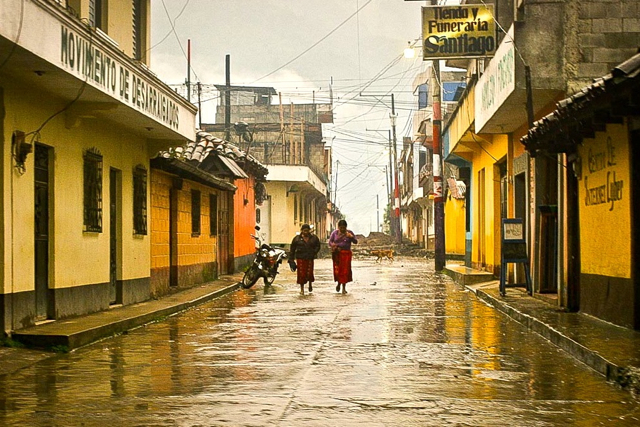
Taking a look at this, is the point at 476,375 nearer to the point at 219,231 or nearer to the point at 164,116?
the point at 164,116

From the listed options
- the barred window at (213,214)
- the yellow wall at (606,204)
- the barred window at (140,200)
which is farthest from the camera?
the barred window at (213,214)

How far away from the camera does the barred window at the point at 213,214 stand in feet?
90.6

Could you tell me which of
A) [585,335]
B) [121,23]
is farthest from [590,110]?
[121,23]

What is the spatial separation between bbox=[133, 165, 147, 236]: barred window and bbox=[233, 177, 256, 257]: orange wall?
13301 mm

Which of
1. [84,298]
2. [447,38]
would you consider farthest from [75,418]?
[447,38]

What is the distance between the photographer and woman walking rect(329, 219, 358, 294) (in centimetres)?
2303

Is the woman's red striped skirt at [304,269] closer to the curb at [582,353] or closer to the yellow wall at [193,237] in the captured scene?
the yellow wall at [193,237]

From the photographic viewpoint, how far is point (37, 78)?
11.9 metres

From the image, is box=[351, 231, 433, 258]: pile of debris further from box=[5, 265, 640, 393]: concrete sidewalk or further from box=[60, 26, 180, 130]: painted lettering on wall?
box=[60, 26, 180, 130]: painted lettering on wall

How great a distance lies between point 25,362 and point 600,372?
610 cm

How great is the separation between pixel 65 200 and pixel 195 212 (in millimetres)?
10989

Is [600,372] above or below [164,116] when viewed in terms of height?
below

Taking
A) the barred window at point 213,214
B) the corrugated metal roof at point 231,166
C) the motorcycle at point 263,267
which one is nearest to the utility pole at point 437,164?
the corrugated metal roof at point 231,166

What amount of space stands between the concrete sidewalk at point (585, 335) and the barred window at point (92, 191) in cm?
706
